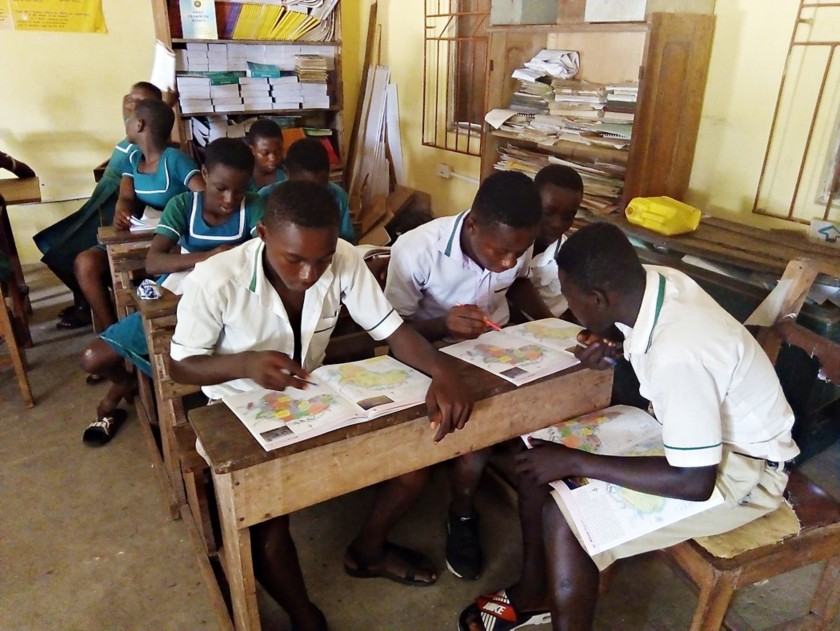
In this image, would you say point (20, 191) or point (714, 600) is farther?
point (20, 191)

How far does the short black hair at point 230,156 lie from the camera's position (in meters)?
2.17

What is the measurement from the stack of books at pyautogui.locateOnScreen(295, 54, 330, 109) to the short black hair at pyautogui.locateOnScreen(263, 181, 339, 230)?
2.88 m

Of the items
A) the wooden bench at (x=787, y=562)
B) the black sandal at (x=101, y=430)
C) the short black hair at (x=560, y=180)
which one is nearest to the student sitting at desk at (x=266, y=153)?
the black sandal at (x=101, y=430)

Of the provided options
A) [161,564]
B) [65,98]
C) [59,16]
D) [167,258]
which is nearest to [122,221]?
[167,258]

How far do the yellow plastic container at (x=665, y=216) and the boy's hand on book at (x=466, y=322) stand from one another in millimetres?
1107

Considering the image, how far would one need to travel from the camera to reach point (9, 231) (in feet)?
11.5

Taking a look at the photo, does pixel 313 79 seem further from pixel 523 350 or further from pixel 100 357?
pixel 523 350

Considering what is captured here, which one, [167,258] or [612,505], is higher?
[167,258]

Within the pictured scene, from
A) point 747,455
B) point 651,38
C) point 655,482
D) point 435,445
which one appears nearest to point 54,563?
point 435,445

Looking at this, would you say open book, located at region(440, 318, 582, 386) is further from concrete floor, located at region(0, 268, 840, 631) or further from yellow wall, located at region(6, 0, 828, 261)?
yellow wall, located at region(6, 0, 828, 261)

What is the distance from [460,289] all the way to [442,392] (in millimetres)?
668

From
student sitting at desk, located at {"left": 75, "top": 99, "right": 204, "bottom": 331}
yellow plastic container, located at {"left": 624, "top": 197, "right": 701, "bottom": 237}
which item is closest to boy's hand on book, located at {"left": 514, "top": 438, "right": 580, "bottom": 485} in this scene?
yellow plastic container, located at {"left": 624, "top": 197, "right": 701, "bottom": 237}

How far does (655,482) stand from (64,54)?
168 inches

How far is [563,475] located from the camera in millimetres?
1365
